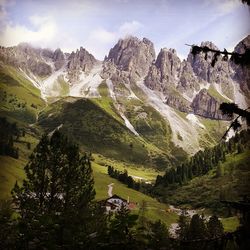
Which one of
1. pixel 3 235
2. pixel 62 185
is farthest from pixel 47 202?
pixel 3 235

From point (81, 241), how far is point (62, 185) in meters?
43.9

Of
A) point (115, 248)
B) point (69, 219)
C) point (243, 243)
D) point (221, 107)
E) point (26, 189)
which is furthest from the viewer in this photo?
point (26, 189)

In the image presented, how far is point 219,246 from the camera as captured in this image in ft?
44.5

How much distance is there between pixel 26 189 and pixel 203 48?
4176 centimetres

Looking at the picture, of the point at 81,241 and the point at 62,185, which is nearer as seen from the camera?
the point at 81,241

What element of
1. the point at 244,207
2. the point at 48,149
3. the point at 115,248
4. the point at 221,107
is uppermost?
the point at 48,149

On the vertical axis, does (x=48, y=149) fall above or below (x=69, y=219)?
above

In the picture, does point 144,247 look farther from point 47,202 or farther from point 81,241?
point 47,202

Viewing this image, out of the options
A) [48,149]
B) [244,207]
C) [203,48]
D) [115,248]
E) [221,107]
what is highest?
[48,149]

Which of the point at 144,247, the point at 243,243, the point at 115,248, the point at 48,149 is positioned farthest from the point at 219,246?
the point at 48,149

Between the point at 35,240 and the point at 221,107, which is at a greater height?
the point at 221,107

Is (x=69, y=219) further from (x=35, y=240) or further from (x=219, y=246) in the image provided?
(x=219, y=246)

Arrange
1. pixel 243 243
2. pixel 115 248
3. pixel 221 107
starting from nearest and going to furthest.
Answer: pixel 115 248
pixel 243 243
pixel 221 107

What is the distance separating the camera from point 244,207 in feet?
44.5
